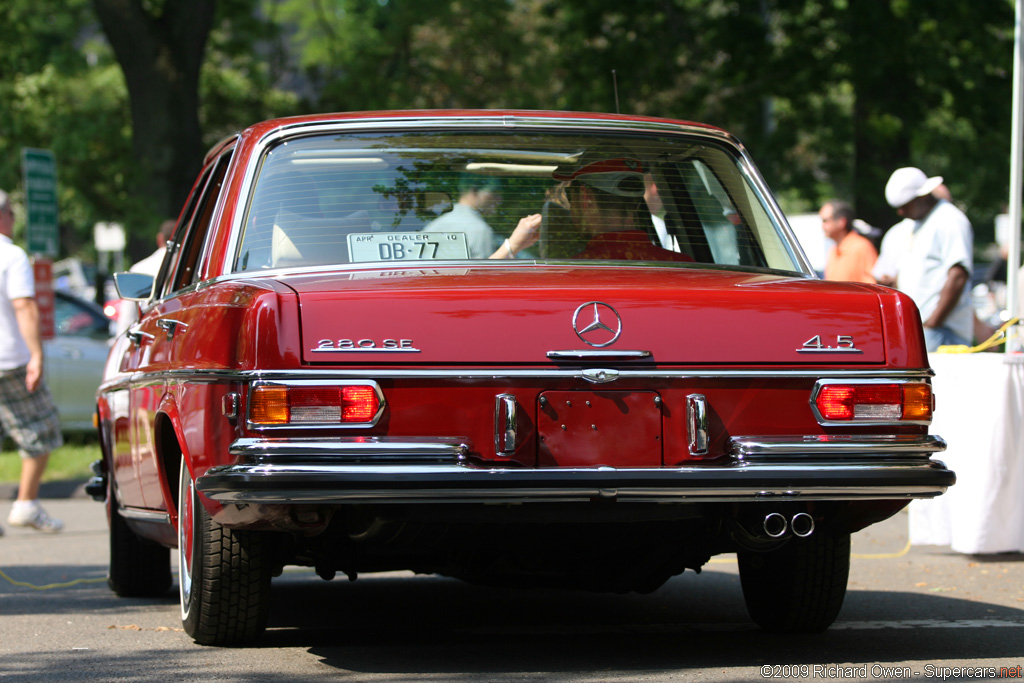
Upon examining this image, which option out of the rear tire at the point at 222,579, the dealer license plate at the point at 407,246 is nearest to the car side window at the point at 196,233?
the dealer license plate at the point at 407,246

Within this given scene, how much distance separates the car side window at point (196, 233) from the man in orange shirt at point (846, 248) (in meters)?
7.15

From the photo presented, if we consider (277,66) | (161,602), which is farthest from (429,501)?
(277,66)

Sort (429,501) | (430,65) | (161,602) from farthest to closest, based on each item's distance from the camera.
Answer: (430,65) < (161,602) < (429,501)

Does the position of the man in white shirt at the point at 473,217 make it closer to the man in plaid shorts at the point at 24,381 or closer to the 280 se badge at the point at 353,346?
the 280 se badge at the point at 353,346

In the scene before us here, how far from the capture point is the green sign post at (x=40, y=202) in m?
13.5

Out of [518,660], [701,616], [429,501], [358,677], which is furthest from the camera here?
[701,616]

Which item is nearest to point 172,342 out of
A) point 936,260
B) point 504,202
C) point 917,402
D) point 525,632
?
point 504,202

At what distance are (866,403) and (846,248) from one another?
26.8ft

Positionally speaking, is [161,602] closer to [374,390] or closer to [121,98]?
[374,390]

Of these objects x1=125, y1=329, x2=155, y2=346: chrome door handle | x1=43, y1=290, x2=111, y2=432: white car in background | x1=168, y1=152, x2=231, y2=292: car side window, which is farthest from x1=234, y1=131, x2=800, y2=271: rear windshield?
x1=43, y1=290, x2=111, y2=432: white car in background

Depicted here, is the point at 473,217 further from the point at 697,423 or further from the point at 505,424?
the point at 697,423

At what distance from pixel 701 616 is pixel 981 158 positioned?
15.3 meters

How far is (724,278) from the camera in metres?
4.86

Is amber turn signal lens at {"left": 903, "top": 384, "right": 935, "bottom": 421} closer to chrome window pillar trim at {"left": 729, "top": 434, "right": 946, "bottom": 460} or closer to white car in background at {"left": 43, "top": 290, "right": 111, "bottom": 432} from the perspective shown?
chrome window pillar trim at {"left": 729, "top": 434, "right": 946, "bottom": 460}
